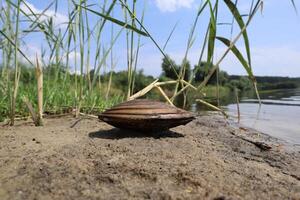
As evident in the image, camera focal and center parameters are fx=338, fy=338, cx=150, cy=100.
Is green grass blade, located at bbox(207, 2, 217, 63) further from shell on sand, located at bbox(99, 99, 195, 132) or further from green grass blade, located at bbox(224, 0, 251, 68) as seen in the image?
shell on sand, located at bbox(99, 99, 195, 132)

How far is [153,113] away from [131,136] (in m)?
0.16

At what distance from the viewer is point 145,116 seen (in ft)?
5.33

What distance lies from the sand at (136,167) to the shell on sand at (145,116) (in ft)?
0.19

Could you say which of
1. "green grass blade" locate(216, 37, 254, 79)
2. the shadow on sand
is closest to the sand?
the shadow on sand

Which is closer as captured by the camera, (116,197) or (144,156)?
(116,197)

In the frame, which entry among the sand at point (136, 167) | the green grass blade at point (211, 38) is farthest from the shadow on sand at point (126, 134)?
the green grass blade at point (211, 38)

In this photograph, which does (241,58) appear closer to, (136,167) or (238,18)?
(238,18)

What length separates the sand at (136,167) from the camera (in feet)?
3.19

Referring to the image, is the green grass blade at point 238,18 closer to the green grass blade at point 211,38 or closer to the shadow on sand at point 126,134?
the green grass blade at point 211,38

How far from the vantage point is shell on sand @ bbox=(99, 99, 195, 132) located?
1629 millimetres

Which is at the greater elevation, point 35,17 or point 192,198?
point 35,17

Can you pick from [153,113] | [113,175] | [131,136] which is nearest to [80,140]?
[131,136]

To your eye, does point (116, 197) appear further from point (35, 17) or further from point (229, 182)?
point (35, 17)

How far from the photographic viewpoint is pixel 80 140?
157 centimetres
